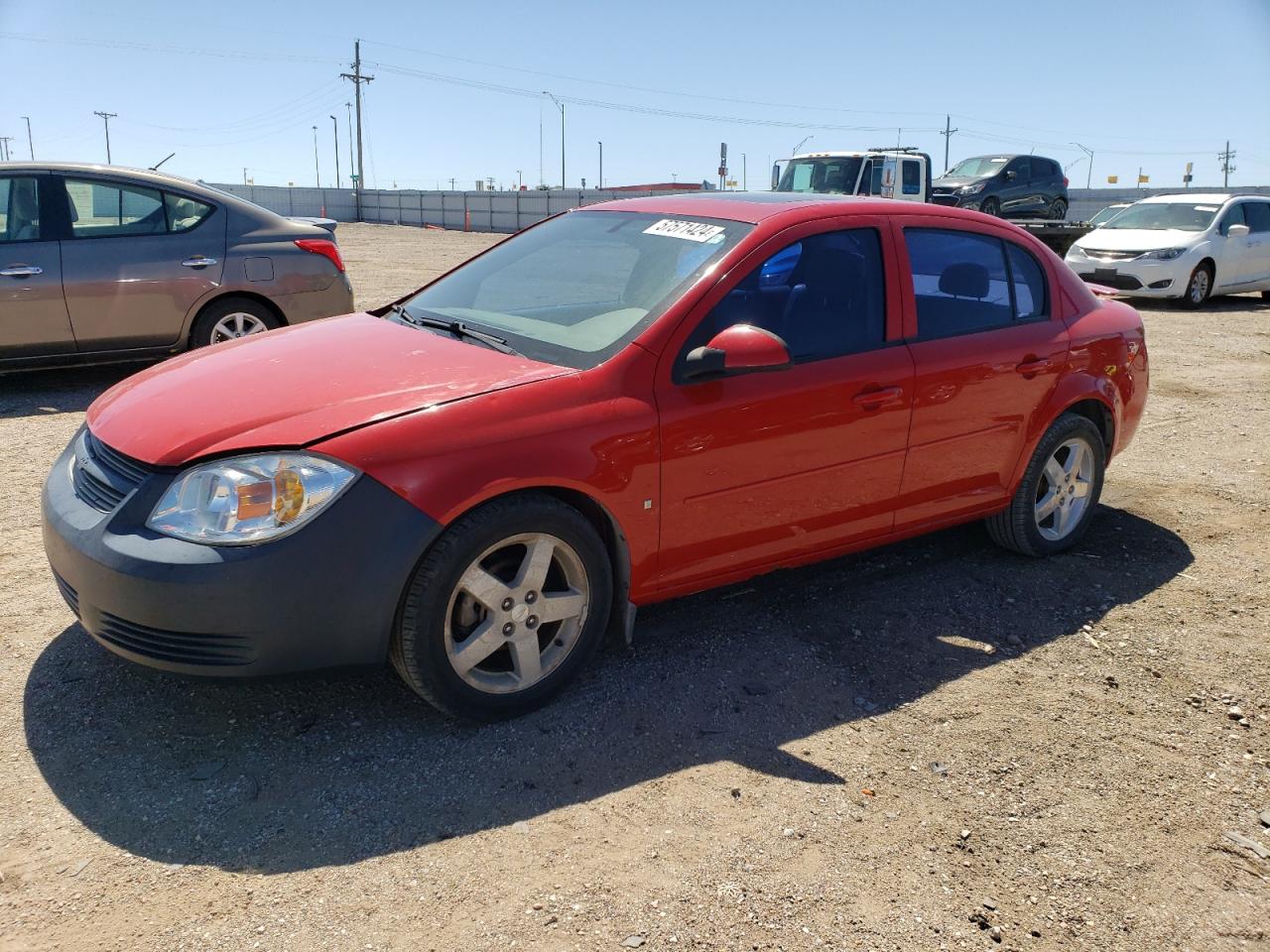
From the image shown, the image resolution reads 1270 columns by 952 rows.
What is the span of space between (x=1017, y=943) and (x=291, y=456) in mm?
2214

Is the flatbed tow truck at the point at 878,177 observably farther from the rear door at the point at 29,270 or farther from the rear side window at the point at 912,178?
the rear door at the point at 29,270

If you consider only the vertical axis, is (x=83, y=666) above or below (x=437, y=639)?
below

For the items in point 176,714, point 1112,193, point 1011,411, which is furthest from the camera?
point 1112,193

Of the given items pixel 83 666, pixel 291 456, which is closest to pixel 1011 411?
pixel 291 456

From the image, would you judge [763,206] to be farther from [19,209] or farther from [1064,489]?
[19,209]

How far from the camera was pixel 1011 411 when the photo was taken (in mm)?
4441

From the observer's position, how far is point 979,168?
23.3 meters

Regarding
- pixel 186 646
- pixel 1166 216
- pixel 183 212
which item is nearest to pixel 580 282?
pixel 186 646

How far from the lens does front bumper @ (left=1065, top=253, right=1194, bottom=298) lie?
14.7 m

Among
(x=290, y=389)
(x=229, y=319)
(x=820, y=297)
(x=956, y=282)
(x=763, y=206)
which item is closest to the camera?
(x=290, y=389)

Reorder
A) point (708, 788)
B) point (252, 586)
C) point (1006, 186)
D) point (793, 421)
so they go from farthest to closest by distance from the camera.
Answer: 1. point (1006, 186)
2. point (793, 421)
3. point (708, 788)
4. point (252, 586)

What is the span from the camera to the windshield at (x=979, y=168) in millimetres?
22953

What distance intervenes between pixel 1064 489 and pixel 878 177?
624 inches

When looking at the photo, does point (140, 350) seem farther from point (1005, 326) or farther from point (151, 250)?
point (1005, 326)
